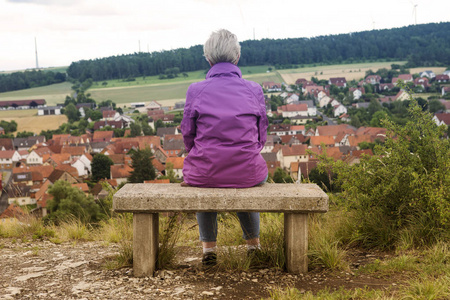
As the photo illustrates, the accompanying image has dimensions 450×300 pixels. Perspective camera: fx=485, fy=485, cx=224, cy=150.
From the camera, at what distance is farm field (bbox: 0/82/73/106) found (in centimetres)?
11175

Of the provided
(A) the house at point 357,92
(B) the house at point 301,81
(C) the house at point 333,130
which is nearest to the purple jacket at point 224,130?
(C) the house at point 333,130

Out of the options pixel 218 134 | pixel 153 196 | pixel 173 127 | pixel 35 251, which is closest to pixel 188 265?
pixel 153 196

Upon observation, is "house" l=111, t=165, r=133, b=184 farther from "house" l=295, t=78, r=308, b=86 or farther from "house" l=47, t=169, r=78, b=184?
"house" l=295, t=78, r=308, b=86

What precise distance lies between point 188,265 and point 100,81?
438 feet

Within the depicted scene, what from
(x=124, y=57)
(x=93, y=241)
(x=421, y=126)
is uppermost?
(x=124, y=57)

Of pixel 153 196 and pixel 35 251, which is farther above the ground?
pixel 153 196

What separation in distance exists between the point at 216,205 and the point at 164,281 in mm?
651

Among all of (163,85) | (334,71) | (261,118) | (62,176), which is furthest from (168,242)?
(334,71)

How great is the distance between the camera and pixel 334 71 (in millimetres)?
133375

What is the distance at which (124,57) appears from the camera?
138375 millimetres

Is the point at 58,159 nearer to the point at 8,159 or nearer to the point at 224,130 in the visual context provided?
the point at 8,159

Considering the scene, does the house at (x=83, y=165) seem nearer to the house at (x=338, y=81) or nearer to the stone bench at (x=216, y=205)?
the stone bench at (x=216, y=205)

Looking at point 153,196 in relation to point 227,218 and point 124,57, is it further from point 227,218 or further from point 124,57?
point 124,57

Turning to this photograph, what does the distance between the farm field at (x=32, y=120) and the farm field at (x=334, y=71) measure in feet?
198
